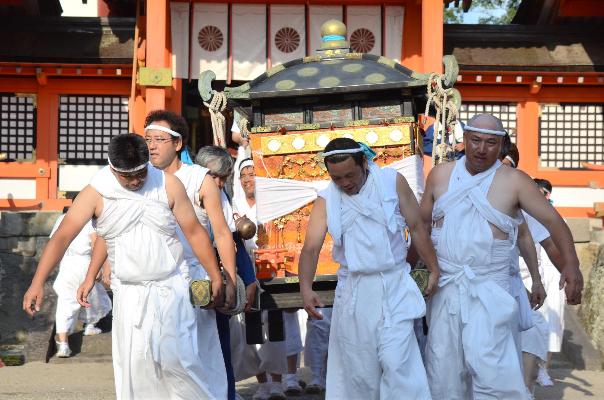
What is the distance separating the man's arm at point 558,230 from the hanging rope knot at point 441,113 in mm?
1486

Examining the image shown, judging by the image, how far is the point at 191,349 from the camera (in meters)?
6.46

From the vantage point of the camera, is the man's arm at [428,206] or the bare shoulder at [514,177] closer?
the bare shoulder at [514,177]

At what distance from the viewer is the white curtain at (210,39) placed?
1483 cm

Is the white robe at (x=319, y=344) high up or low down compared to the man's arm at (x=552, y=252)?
down

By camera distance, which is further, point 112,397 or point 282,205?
point 112,397

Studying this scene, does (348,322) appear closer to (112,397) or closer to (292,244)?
(292,244)

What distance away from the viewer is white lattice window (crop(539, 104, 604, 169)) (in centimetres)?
1602

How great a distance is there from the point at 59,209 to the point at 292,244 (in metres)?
7.83

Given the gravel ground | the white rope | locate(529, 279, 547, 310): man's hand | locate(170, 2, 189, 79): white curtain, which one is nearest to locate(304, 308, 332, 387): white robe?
the gravel ground

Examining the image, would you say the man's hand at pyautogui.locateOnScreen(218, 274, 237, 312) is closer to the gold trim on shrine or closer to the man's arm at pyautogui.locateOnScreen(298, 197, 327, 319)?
the man's arm at pyautogui.locateOnScreen(298, 197, 327, 319)

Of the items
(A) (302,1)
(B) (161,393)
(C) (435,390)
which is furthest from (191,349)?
(A) (302,1)

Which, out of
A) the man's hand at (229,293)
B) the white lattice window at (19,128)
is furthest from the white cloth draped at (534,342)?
the white lattice window at (19,128)

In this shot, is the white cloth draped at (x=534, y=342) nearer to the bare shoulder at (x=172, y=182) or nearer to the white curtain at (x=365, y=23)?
the bare shoulder at (x=172, y=182)

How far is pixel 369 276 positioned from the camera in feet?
22.0
